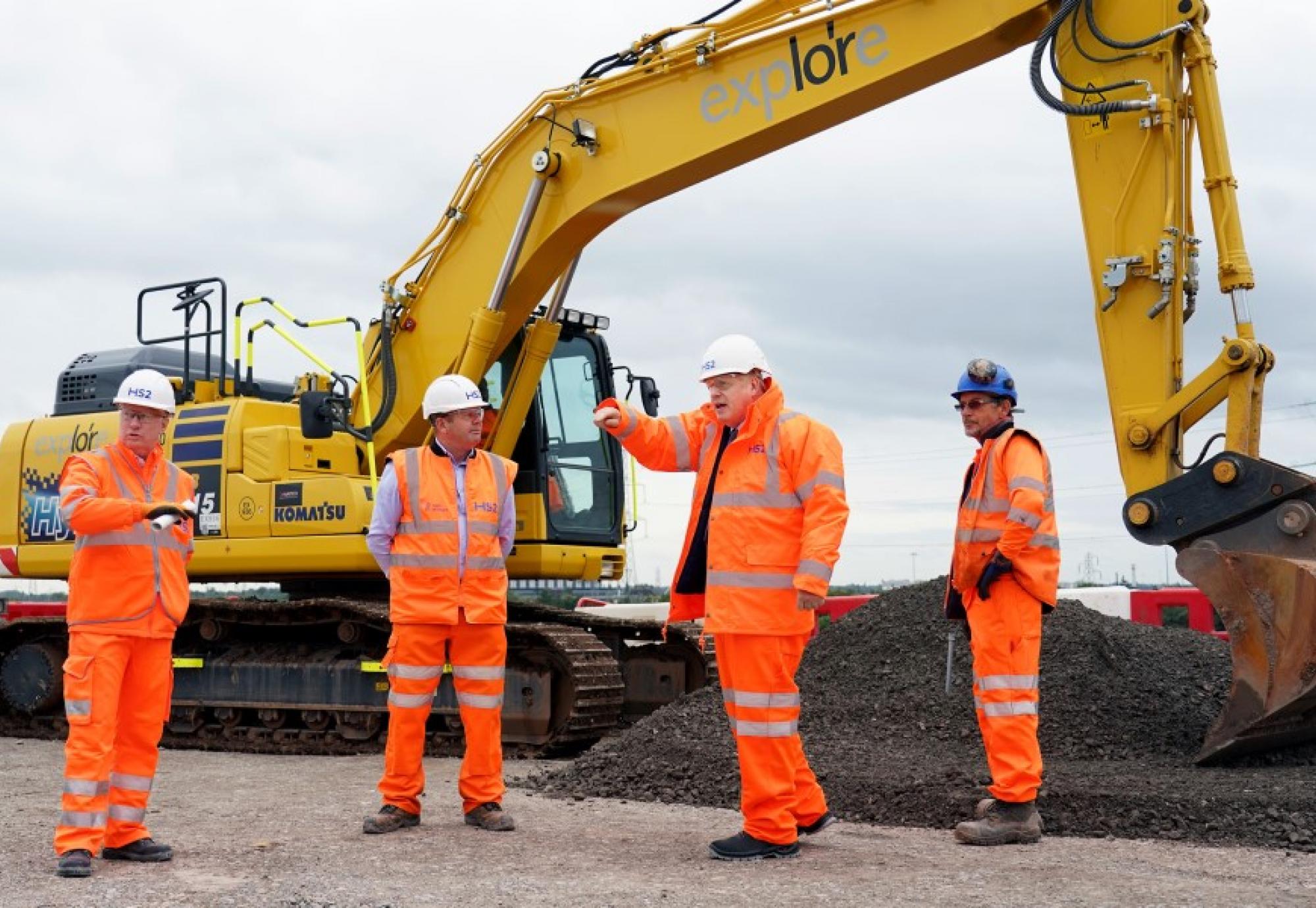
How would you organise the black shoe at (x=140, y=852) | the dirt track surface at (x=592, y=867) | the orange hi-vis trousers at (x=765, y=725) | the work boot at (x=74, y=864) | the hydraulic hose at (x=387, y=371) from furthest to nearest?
the hydraulic hose at (x=387, y=371) → the black shoe at (x=140, y=852) → the orange hi-vis trousers at (x=765, y=725) → the work boot at (x=74, y=864) → the dirt track surface at (x=592, y=867)

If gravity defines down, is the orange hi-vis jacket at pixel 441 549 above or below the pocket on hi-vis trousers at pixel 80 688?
above

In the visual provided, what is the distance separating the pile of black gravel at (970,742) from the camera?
6.29 metres

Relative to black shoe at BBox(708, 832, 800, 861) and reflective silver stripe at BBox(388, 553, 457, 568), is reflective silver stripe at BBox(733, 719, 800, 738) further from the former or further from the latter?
reflective silver stripe at BBox(388, 553, 457, 568)

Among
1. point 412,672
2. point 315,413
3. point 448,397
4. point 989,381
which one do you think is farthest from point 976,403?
point 315,413

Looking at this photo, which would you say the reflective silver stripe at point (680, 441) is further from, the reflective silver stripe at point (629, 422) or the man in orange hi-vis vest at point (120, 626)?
the man in orange hi-vis vest at point (120, 626)

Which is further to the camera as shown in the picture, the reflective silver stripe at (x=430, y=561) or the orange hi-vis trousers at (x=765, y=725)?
the reflective silver stripe at (x=430, y=561)

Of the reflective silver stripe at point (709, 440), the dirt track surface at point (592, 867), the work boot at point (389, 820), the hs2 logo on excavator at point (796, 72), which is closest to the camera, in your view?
the dirt track surface at point (592, 867)

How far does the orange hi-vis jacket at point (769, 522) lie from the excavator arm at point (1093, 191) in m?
2.00

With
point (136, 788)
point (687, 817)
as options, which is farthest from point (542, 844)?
point (136, 788)

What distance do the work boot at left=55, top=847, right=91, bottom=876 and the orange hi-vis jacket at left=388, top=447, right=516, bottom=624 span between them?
5.35 feet

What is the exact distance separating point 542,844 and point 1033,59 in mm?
4493

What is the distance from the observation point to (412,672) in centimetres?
659

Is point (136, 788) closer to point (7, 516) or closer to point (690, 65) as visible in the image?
point (690, 65)

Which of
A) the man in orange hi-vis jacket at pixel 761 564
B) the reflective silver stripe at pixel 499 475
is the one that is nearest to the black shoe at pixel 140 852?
the reflective silver stripe at pixel 499 475
